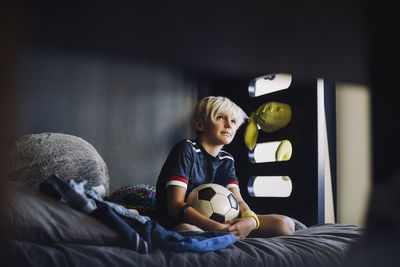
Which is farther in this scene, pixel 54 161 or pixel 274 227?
pixel 54 161

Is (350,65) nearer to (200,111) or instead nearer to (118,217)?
(118,217)

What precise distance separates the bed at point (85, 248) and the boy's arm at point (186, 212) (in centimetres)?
17

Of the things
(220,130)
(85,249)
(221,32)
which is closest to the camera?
(221,32)

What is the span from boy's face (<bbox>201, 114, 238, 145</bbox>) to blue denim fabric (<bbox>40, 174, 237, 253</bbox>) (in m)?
0.59

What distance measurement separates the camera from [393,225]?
274 mm

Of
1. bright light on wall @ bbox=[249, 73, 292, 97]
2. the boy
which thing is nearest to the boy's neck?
the boy

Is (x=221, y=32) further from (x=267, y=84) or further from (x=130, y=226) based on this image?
(x=267, y=84)

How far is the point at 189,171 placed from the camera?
135 cm

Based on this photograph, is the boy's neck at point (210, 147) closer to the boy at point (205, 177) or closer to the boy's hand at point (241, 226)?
the boy at point (205, 177)

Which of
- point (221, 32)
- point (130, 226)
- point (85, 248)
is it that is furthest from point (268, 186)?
point (221, 32)

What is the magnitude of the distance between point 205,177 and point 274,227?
323 millimetres

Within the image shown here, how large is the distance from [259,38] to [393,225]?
173mm

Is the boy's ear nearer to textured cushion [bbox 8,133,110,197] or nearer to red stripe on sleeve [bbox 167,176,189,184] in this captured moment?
red stripe on sleeve [bbox 167,176,189,184]

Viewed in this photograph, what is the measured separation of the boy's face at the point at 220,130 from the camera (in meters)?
1.45
